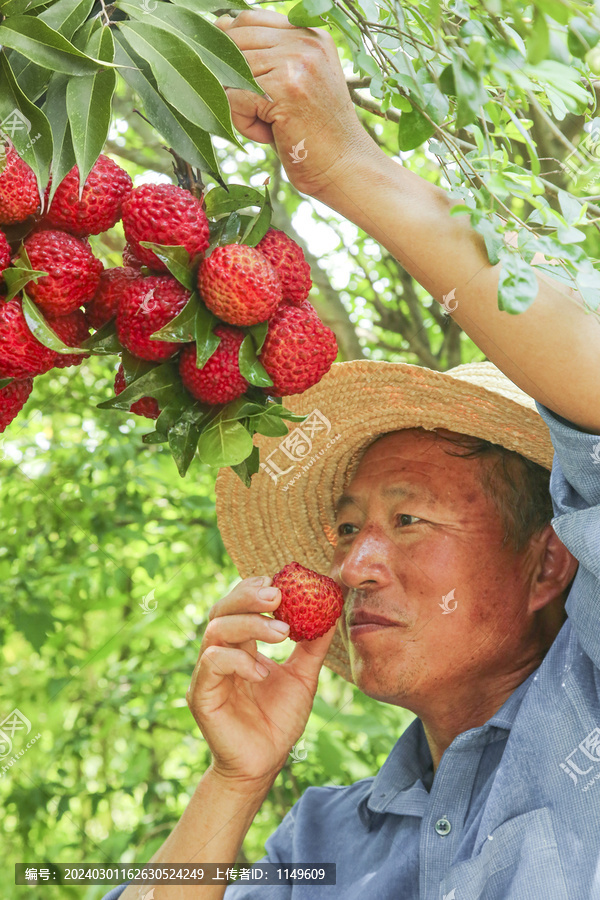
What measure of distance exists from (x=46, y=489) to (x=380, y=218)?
1438mm

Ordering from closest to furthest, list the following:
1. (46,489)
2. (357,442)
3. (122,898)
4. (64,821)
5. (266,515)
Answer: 1. (122,898)
2. (357,442)
3. (266,515)
4. (46,489)
5. (64,821)

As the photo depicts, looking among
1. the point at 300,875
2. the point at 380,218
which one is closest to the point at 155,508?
the point at 300,875

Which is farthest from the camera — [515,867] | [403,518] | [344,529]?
→ [344,529]

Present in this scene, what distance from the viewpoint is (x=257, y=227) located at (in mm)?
706

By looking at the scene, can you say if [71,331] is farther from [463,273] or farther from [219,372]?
[463,273]

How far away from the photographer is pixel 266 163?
2094 millimetres

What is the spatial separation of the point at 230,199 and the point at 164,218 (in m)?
0.07

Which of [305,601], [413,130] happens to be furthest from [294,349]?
[305,601]

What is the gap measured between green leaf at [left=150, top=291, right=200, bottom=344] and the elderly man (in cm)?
23

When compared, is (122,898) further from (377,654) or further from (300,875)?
(377,654)

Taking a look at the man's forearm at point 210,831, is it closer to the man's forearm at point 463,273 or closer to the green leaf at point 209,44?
the man's forearm at point 463,273

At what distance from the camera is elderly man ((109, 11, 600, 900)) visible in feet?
2.64

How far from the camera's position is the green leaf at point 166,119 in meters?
→ 0.65

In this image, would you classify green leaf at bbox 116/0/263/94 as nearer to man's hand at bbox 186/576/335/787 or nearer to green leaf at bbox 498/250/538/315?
green leaf at bbox 498/250/538/315
